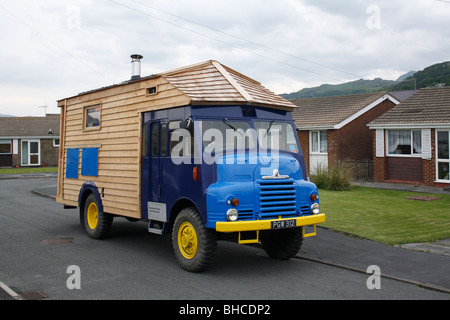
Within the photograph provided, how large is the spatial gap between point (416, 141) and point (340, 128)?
4.73m

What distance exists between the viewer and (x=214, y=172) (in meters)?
6.96

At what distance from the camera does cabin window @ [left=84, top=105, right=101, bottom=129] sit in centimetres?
1010

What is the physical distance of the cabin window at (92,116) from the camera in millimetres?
10102

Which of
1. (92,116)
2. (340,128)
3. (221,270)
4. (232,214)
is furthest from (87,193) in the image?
(340,128)

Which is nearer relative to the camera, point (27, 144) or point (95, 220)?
point (95, 220)

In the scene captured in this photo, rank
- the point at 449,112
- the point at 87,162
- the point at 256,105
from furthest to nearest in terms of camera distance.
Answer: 1. the point at 449,112
2. the point at 87,162
3. the point at 256,105

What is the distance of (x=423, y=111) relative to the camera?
20.8 meters

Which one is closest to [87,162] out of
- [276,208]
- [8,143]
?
[276,208]

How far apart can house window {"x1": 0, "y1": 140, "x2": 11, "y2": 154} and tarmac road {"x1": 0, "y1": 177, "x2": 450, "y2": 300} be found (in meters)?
34.8

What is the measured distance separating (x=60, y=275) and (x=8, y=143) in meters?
39.5

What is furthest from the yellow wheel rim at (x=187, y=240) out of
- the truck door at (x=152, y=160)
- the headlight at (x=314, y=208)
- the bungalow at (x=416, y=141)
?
the bungalow at (x=416, y=141)

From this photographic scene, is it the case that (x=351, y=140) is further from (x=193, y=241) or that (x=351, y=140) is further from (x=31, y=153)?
(x=31, y=153)

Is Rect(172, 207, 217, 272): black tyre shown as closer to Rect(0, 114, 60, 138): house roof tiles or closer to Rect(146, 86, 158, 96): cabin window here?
Rect(146, 86, 158, 96): cabin window

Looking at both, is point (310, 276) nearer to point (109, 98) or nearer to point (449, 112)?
point (109, 98)
